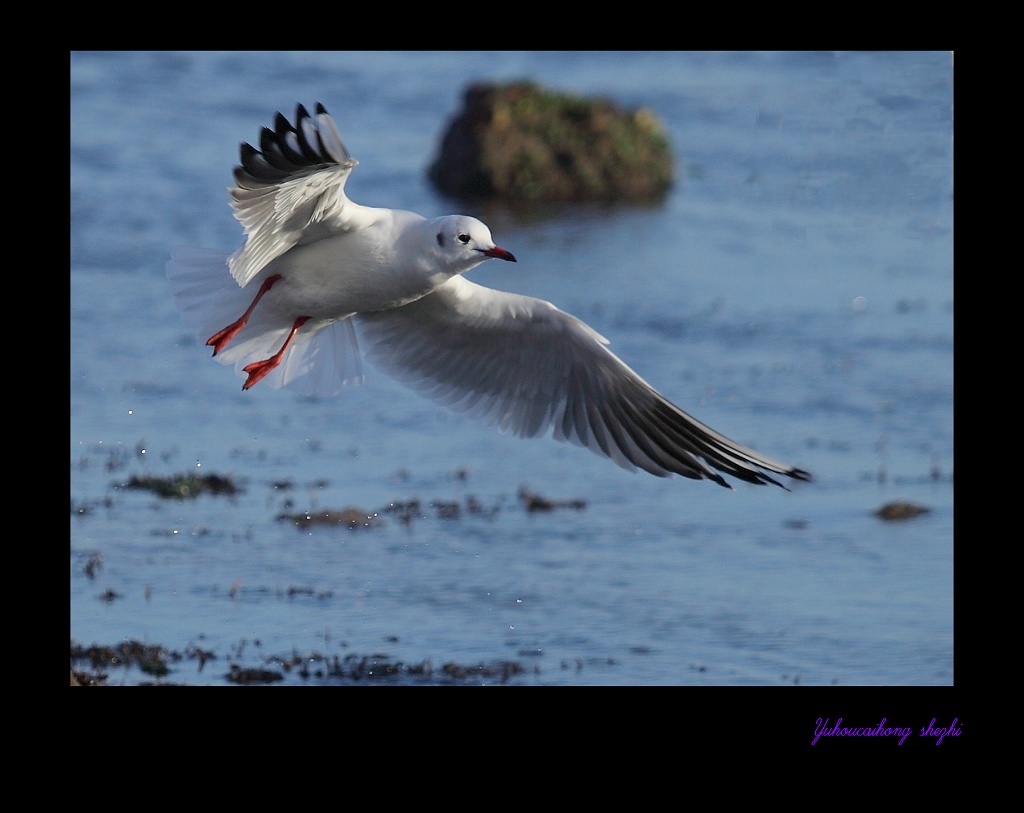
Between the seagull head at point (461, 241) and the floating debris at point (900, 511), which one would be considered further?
the floating debris at point (900, 511)

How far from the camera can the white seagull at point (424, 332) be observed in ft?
19.5

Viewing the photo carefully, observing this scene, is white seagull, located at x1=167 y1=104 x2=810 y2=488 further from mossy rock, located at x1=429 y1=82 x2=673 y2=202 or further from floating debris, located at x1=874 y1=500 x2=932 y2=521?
mossy rock, located at x1=429 y1=82 x2=673 y2=202

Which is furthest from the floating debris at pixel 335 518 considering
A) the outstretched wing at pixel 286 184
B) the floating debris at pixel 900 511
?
the floating debris at pixel 900 511

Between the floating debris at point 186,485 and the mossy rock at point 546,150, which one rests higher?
the mossy rock at point 546,150

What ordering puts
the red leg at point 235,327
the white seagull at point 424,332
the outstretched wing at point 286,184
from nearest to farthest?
the outstretched wing at point 286,184 < the white seagull at point 424,332 < the red leg at point 235,327

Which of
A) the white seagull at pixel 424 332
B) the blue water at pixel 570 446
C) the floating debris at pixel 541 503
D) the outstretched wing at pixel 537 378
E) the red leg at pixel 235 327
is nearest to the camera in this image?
the white seagull at pixel 424 332

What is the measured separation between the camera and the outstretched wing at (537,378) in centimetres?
650

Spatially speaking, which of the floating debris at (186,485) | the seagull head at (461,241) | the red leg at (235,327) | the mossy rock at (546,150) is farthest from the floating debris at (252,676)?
the mossy rock at (546,150)

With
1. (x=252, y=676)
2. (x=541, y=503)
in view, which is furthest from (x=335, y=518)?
(x=252, y=676)

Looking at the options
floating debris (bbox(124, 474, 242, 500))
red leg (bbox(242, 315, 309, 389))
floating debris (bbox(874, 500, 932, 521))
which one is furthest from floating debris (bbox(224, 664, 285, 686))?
floating debris (bbox(874, 500, 932, 521))

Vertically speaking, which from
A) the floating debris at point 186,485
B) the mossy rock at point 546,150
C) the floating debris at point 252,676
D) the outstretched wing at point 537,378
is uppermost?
the mossy rock at point 546,150

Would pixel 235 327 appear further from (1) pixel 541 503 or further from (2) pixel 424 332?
(1) pixel 541 503

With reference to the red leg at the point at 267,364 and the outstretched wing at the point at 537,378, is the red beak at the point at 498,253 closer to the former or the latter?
the outstretched wing at the point at 537,378

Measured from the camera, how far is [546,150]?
16391mm
